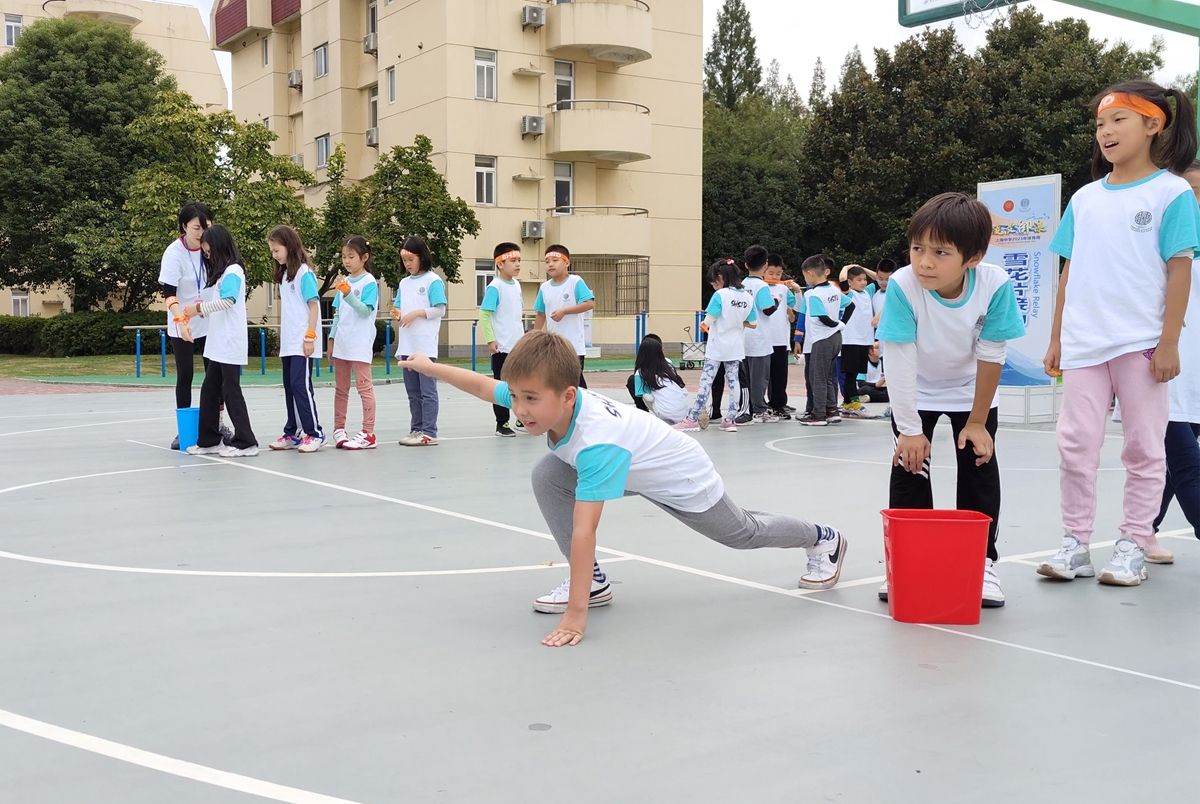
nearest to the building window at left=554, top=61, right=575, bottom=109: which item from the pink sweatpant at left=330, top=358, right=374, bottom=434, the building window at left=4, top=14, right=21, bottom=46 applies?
the pink sweatpant at left=330, top=358, right=374, bottom=434

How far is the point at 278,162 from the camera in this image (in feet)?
78.1

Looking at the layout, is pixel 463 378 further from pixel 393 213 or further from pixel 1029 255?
pixel 393 213

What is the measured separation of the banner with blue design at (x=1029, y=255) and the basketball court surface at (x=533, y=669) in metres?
5.88

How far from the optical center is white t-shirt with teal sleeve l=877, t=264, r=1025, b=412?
398 cm

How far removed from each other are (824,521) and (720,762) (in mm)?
3330

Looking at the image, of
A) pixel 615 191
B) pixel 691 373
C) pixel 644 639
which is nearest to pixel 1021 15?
pixel 615 191

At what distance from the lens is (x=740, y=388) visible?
11.4 m

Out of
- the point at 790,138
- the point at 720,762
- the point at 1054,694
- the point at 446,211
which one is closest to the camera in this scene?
the point at 720,762

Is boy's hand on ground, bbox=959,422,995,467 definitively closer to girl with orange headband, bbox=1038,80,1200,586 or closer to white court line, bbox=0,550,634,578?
girl with orange headband, bbox=1038,80,1200,586

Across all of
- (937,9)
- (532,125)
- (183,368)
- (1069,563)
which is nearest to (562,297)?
(183,368)

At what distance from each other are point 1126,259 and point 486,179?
1077 inches

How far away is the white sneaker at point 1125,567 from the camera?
4.37m

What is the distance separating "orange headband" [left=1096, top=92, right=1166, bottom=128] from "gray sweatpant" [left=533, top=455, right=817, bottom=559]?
6.49ft

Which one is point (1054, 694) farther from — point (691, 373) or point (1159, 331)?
point (691, 373)
